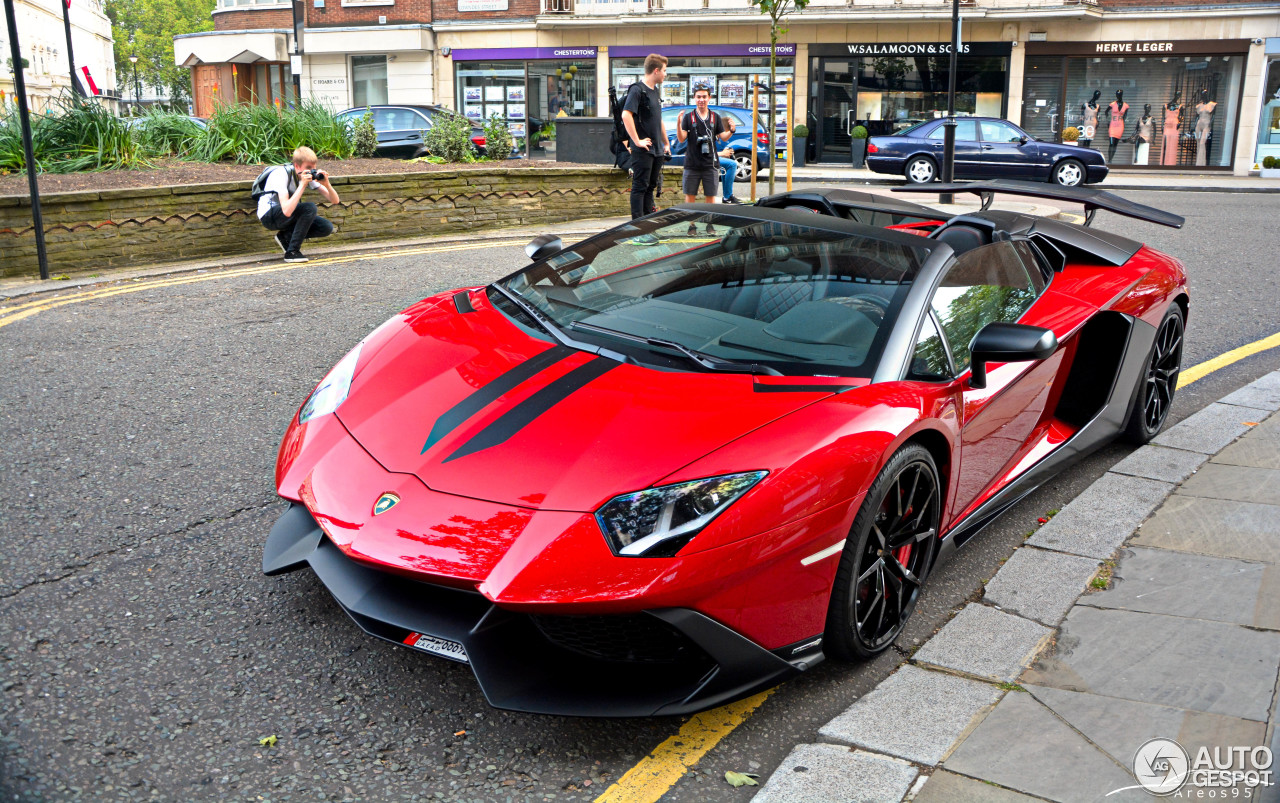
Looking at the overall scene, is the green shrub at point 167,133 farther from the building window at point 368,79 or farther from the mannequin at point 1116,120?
the mannequin at point 1116,120

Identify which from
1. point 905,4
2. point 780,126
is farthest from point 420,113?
point 905,4

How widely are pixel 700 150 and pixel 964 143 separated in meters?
13.1

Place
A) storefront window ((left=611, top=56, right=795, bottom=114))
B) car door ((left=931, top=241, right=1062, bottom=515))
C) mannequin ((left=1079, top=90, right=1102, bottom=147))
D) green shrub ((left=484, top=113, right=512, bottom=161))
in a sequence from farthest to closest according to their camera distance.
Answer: storefront window ((left=611, top=56, right=795, bottom=114))
mannequin ((left=1079, top=90, right=1102, bottom=147))
green shrub ((left=484, top=113, right=512, bottom=161))
car door ((left=931, top=241, right=1062, bottom=515))

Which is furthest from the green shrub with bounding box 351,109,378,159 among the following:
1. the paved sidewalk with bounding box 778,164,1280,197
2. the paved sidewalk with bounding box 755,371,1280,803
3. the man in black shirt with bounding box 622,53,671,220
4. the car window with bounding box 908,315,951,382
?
the car window with bounding box 908,315,951,382

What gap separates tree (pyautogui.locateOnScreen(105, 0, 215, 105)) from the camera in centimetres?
6644

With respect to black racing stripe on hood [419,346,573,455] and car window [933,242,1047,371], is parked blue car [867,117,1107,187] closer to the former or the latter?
car window [933,242,1047,371]

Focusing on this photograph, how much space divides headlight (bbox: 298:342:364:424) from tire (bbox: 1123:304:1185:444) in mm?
3406

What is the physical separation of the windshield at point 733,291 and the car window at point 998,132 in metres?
20.1

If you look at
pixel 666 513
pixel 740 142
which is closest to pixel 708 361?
pixel 666 513

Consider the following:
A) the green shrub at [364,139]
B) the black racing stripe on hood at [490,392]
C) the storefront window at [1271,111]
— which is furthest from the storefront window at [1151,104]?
the black racing stripe on hood at [490,392]

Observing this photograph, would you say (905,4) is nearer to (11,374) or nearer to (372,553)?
(11,374)

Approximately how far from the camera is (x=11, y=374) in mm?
5812

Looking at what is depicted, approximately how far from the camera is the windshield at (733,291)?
10.7 feet

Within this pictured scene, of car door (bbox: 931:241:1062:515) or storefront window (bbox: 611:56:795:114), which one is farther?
storefront window (bbox: 611:56:795:114)
